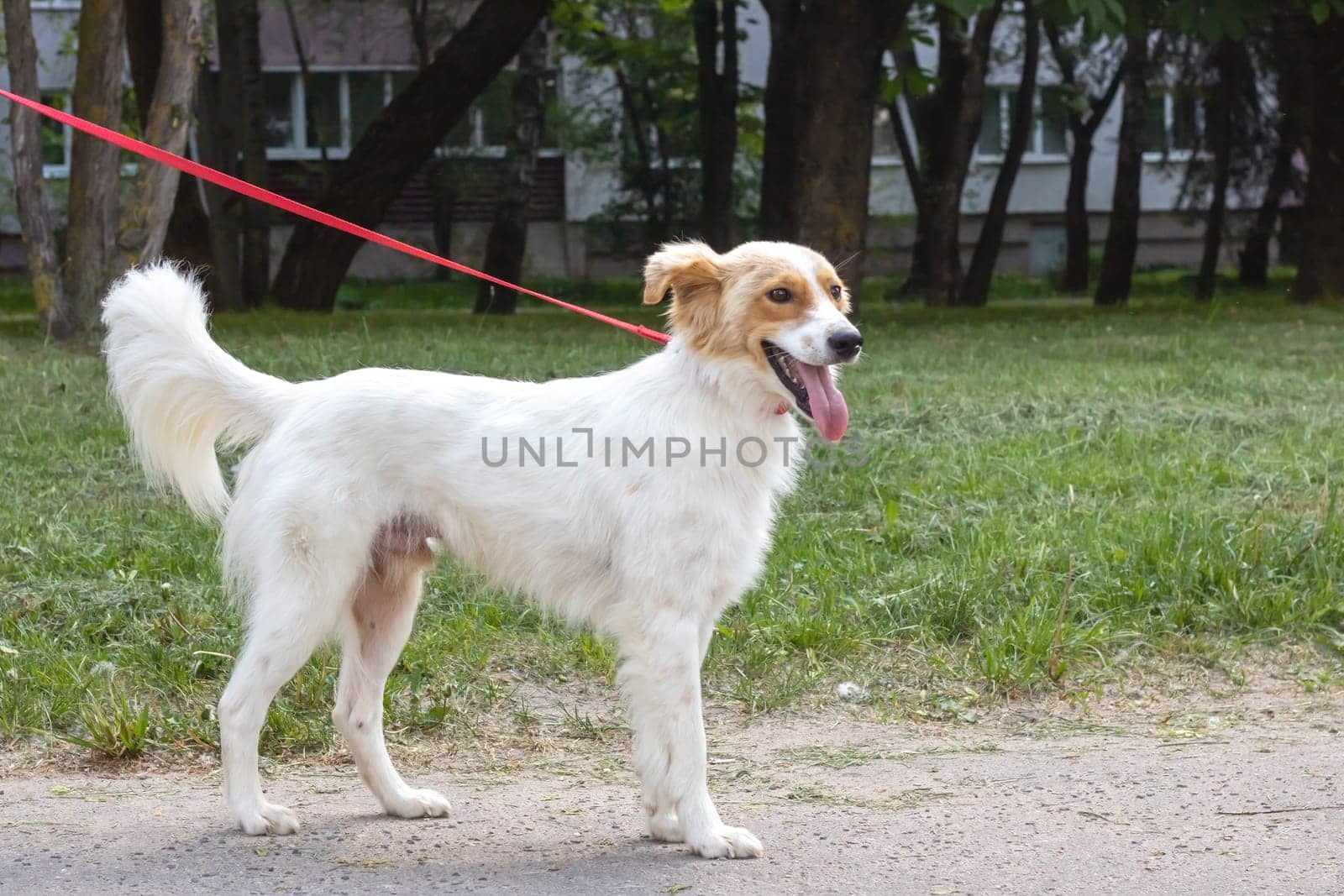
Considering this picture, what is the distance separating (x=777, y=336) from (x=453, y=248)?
2737 cm

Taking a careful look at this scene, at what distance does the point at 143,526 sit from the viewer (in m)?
6.67

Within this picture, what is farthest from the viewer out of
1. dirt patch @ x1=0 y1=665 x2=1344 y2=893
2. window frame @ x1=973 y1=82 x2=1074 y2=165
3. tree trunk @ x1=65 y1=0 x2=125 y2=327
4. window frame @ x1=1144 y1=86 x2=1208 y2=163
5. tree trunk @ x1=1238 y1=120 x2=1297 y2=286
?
window frame @ x1=973 y1=82 x2=1074 y2=165

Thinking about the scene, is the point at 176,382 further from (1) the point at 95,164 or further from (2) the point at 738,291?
(1) the point at 95,164

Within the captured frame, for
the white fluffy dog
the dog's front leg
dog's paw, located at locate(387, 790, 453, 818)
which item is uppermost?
the white fluffy dog

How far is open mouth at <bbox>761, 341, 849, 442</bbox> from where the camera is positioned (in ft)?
13.1

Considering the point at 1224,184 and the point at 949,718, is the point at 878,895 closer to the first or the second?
the point at 949,718

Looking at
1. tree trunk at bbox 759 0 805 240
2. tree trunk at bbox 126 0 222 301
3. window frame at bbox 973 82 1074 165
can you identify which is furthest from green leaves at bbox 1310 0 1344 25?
window frame at bbox 973 82 1074 165

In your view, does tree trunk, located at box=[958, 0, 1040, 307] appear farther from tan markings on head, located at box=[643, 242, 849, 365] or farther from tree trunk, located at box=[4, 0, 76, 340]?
tan markings on head, located at box=[643, 242, 849, 365]

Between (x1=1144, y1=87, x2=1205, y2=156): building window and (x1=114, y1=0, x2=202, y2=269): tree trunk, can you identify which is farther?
(x1=1144, y1=87, x2=1205, y2=156): building window

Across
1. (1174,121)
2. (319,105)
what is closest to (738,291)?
(1174,121)

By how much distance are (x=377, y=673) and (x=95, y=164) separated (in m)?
9.05

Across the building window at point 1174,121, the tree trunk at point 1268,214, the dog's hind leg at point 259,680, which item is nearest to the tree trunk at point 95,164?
the dog's hind leg at point 259,680

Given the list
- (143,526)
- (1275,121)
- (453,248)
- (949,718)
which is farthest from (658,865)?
(453,248)

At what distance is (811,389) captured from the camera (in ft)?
13.2
